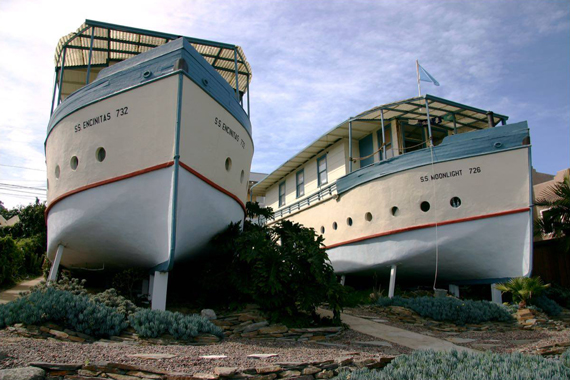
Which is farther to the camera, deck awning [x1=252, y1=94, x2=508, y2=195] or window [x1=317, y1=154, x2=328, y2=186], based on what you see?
window [x1=317, y1=154, x2=328, y2=186]

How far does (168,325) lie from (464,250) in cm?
900

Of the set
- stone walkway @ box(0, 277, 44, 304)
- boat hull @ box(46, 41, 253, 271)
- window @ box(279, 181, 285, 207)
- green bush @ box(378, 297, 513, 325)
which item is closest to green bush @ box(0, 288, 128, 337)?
boat hull @ box(46, 41, 253, 271)

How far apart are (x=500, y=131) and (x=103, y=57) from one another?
11.8m

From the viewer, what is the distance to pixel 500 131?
1255cm

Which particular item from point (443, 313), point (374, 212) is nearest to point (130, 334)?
point (443, 313)

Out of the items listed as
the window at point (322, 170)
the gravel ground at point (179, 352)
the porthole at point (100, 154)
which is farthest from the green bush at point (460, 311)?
the window at point (322, 170)

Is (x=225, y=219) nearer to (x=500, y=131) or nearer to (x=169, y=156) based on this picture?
(x=169, y=156)

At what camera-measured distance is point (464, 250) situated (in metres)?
12.7

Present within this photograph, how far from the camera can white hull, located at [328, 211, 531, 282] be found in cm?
1217

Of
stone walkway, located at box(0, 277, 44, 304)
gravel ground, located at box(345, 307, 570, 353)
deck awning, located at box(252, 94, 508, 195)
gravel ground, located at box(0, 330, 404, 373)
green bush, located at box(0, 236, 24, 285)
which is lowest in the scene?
gravel ground, located at box(345, 307, 570, 353)

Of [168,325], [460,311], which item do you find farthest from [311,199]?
[168,325]

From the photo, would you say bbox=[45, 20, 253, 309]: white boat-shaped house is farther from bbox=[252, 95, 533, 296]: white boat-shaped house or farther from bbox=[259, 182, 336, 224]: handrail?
bbox=[259, 182, 336, 224]: handrail

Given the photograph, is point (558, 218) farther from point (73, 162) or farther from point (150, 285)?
point (73, 162)

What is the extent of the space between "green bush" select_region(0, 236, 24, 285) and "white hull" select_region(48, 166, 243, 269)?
492cm
